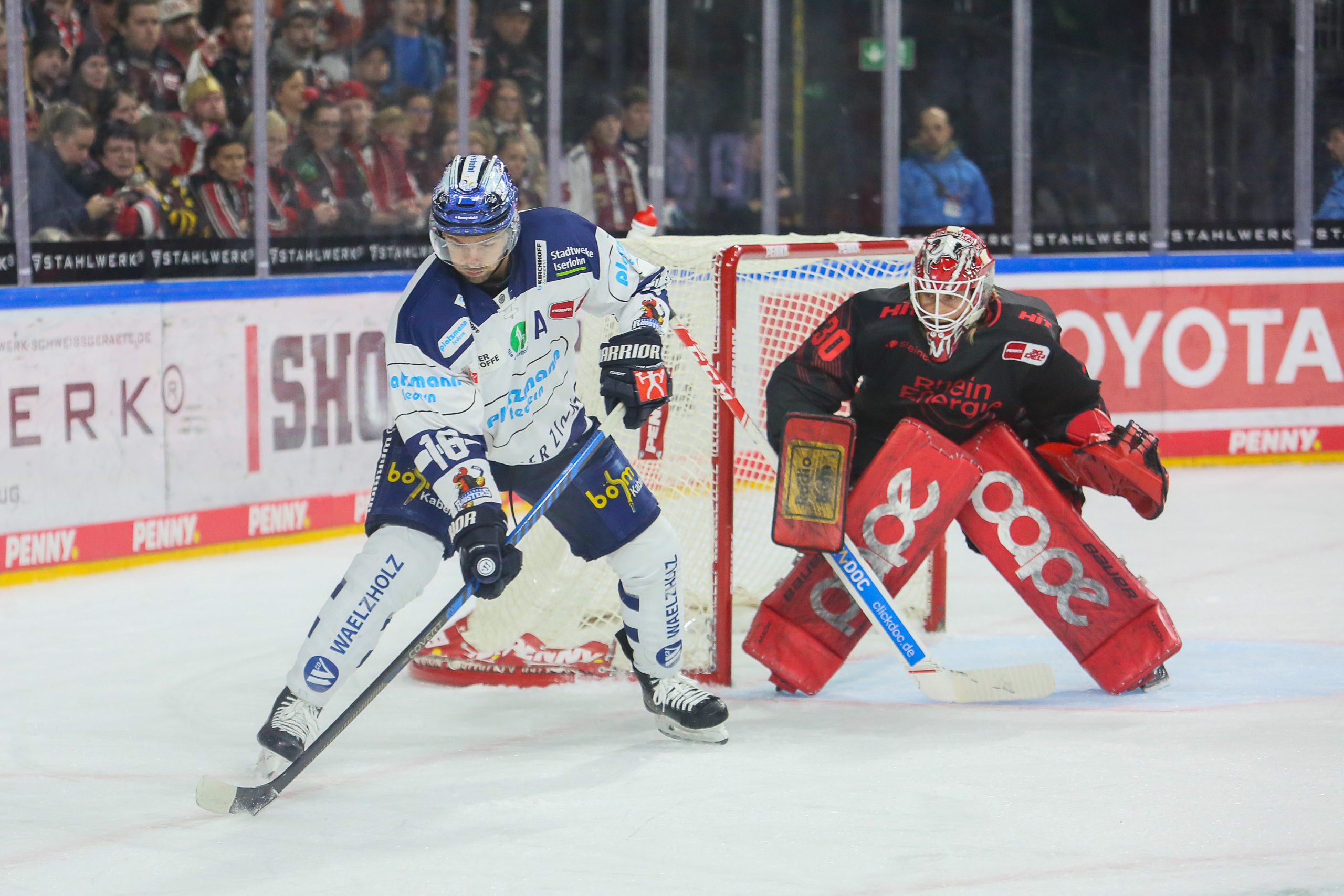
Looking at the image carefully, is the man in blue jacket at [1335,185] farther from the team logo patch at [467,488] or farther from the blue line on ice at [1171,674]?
the team logo patch at [467,488]

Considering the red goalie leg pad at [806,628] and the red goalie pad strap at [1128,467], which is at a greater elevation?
the red goalie pad strap at [1128,467]

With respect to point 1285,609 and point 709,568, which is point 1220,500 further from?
point 709,568

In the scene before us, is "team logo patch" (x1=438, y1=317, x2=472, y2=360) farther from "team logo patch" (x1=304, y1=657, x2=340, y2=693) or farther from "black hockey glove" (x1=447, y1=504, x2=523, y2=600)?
"team logo patch" (x1=304, y1=657, x2=340, y2=693)

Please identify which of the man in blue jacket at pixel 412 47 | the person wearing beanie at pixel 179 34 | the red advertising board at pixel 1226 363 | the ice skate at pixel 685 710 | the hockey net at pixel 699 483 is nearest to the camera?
the ice skate at pixel 685 710

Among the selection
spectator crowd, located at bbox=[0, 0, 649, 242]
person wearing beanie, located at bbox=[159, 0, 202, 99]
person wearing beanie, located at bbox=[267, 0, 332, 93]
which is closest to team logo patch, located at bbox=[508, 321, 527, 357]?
spectator crowd, located at bbox=[0, 0, 649, 242]

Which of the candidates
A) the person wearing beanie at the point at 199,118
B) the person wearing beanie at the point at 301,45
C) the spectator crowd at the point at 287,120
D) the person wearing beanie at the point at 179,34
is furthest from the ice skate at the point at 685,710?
the person wearing beanie at the point at 301,45

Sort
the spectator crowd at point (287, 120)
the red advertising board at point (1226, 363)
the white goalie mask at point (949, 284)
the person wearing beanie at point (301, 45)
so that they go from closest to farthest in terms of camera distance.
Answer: the white goalie mask at point (949, 284) < the spectator crowd at point (287, 120) < the person wearing beanie at point (301, 45) < the red advertising board at point (1226, 363)

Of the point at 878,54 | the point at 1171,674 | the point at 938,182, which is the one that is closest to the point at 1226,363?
the point at 938,182

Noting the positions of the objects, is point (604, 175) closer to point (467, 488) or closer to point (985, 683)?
point (985, 683)

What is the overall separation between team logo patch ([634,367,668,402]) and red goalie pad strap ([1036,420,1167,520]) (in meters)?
1.07

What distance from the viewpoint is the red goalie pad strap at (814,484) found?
156 inches

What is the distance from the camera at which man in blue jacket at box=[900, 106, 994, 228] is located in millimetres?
7762

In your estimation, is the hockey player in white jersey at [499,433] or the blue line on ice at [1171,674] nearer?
the hockey player in white jersey at [499,433]

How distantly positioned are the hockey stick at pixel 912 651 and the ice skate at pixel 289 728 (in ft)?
3.86
